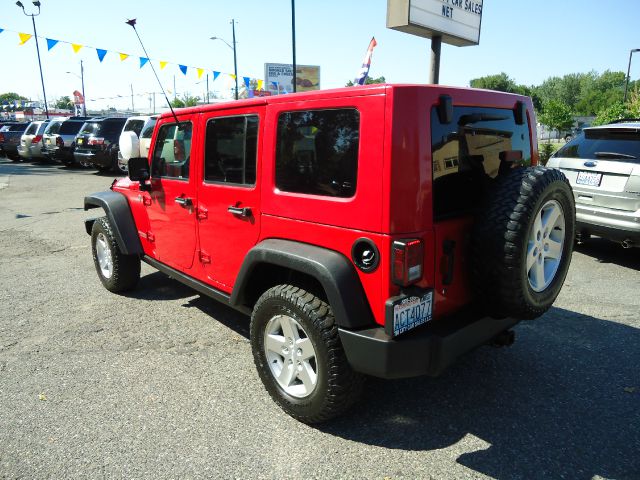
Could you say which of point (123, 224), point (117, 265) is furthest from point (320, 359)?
point (117, 265)

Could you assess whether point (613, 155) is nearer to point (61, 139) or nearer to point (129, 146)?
point (129, 146)

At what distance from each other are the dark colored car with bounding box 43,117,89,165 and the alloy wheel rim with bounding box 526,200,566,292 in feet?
62.3

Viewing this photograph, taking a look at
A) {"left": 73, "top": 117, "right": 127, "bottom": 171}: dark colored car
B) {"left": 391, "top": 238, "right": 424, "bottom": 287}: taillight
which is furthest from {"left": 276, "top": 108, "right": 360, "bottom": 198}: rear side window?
{"left": 73, "top": 117, "right": 127, "bottom": 171}: dark colored car

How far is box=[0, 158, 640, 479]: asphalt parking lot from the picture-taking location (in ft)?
7.94

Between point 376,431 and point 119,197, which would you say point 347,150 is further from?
point 119,197

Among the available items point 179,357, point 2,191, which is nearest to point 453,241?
point 179,357

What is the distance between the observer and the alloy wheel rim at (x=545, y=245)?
255 centimetres

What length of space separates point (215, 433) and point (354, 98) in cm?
198

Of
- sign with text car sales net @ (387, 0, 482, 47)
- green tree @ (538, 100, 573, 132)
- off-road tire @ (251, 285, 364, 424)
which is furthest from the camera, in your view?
green tree @ (538, 100, 573, 132)

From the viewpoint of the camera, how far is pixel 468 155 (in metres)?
2.56

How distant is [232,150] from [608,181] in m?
4.65

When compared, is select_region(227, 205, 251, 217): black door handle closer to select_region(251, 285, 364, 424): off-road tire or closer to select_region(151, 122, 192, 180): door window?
select_region(251, 285, 364, 424): off-road tire

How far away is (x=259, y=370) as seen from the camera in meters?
2.94

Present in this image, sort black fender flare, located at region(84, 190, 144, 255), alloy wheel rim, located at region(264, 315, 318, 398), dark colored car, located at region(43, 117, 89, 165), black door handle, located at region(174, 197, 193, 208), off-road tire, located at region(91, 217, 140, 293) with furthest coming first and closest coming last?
dark colored car, located at region(43, 117, 89, 165)
off-road tire, located at region(91, 217, 140, 293)
black fender flare, located at region(84, 190, 144, 255)
black door handle, located at region(174, 197, 193, 208)
alloy wheel rim, located at region(264, 315, 318, 398)
